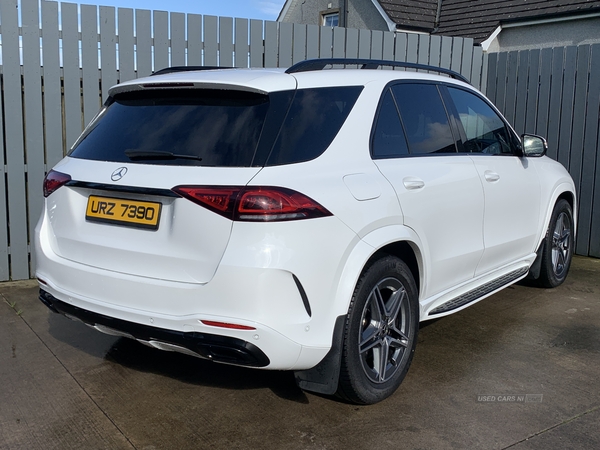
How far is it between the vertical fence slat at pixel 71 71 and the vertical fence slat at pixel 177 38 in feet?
2.87

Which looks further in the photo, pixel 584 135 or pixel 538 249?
pixel 584 135

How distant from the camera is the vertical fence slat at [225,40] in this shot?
6.34 metres

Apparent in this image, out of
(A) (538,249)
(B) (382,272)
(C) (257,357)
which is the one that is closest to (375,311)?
(B) (382,272)

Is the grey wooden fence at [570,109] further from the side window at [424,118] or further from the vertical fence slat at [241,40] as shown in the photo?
the side window at [424,118]

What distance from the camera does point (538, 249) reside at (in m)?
5.31

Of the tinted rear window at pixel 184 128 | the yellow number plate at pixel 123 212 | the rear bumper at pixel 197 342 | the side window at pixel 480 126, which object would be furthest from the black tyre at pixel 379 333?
the side window at pixel 480 126

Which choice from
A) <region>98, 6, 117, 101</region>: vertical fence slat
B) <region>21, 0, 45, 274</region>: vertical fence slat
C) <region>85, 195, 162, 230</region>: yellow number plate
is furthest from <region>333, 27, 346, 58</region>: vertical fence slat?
<region>85, 195, 162, 230</region>: yellow number plate

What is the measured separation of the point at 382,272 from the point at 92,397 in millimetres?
1732

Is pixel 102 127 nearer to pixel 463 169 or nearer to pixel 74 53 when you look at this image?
pixel 463 169

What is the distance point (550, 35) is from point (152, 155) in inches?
556

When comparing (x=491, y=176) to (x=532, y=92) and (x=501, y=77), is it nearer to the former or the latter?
(x=532, y=92)

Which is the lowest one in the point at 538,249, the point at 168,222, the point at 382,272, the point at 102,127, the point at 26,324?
the point at 26,324

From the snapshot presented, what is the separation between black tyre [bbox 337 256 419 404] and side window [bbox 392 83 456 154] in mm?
821

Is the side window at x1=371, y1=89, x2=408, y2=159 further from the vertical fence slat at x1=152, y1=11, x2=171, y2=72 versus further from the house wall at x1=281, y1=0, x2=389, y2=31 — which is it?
the house wall at x1=281, y1=0, x2=389, y2=31
